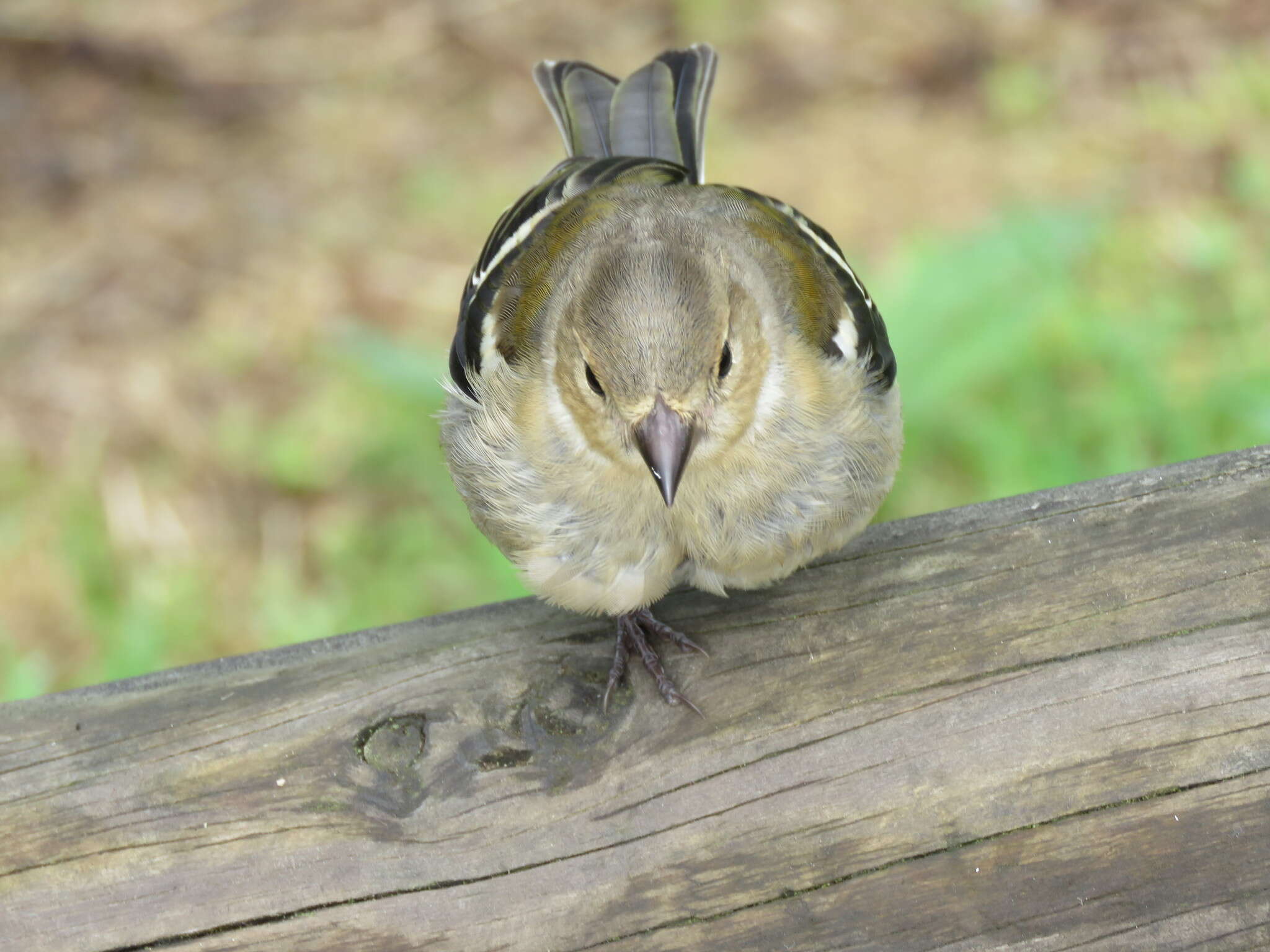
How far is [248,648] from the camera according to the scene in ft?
14.6

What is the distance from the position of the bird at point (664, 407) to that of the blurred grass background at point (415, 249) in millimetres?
1667

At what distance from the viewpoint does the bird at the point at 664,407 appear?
94.1 inches

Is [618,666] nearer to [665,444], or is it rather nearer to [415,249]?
[665,444]

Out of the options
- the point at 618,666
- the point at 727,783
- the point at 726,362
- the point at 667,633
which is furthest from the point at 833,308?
the point at 727,783

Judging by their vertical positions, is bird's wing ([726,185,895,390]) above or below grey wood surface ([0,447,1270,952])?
above

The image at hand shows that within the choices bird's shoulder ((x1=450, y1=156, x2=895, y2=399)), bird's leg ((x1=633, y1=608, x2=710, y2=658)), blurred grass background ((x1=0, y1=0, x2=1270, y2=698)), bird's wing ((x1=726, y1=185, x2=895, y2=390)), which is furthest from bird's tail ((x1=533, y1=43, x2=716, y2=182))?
bird's leg ((x1=633, y1=608, x2=710, y2=658))

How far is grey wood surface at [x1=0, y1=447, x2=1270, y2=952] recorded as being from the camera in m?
2.00

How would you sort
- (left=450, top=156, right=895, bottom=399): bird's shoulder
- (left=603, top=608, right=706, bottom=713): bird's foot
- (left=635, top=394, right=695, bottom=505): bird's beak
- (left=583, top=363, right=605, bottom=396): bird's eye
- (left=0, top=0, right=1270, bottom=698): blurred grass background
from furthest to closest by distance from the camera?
(left=0, top=0, right=1270, bottom=698): blurred grass background < (left=450, top=156, right=895, bottom=399): bird's shoulder < (left=583, top=363, right=605, bottom=396): bird's eye < (left=635, top=394, right=695, bottom=505): bird's beak < (left=603, top=608, right=706, bottom=713): bird's foot

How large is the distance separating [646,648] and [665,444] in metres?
0.35

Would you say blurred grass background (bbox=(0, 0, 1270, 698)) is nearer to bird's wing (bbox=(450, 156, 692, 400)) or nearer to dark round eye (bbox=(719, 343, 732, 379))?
bird's wing (bbox=(450, 156, 692, 400))

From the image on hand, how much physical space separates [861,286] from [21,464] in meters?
3.42

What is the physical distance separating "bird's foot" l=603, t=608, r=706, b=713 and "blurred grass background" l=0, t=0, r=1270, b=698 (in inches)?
79.9

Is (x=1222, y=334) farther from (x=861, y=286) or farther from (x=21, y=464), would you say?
(x=21, y=464)

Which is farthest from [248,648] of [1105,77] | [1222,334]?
[1105,77]
